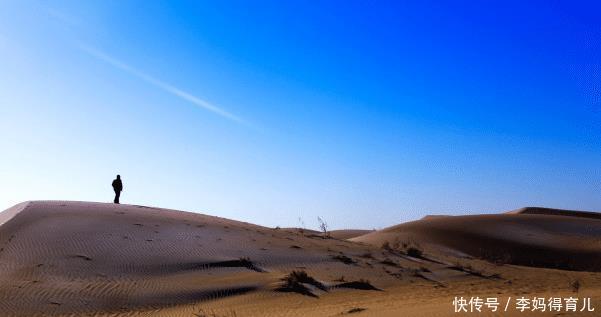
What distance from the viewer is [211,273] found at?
39.9ft

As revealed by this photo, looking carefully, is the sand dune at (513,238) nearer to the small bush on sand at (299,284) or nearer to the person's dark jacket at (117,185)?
the small bush on sand at (299,284)

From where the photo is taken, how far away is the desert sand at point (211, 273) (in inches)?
369

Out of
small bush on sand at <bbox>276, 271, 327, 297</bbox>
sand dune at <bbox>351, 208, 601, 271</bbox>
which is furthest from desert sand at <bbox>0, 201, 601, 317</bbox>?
→ sand dune at <bbox>351, 208, 601, 271</bbox>

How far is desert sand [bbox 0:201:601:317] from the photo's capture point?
938 centimetres

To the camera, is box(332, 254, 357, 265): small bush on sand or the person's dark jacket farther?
the person's dark jacket

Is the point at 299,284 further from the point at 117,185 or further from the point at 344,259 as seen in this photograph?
the point at 117,185

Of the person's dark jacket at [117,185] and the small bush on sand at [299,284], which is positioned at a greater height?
the person's dark jacket at [117,185]

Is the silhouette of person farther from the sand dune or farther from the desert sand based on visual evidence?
the sand dune

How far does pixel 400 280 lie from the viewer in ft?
42.0

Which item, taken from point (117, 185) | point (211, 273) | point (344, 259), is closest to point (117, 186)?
point (117, 185)

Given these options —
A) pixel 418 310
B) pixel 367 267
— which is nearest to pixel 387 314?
pixel 418 310

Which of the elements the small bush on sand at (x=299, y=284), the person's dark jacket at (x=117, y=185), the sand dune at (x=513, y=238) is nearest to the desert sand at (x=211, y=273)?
the small bush on sand at (x=299, y=284)

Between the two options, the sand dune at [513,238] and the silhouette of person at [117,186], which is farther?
the sand dune at [513,238]

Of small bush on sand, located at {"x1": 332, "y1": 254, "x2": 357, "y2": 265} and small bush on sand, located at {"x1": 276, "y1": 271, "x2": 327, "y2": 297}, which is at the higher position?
small bush on sand, located at {"x1": 332, "y1": 254, "x2": 357, "y2": 265}
